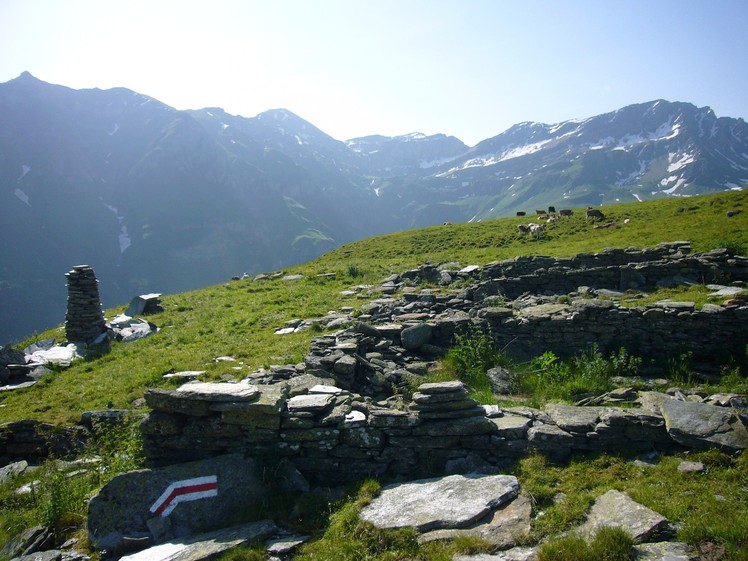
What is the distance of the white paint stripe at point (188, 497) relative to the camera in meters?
8.07

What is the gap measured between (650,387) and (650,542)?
23.1 feet

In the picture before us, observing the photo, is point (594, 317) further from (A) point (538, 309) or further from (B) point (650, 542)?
(B) point (650, 542)

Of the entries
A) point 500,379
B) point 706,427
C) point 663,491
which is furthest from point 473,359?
point 663,491

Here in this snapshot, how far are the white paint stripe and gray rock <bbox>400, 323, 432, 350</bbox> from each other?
8.68 metres

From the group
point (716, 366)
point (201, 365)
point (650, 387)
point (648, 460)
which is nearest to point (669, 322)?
point (716, 366)

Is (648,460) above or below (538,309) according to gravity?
below

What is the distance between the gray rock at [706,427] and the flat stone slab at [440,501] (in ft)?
11.2

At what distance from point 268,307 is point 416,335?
41.8ft

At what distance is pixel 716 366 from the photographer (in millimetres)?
12984

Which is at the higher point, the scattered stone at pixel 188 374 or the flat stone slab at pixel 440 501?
the scattered stone at pixel 188 374

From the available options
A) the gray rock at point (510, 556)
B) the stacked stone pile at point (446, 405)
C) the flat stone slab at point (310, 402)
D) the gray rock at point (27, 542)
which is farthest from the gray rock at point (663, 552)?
the gray rock at point (27, 542)

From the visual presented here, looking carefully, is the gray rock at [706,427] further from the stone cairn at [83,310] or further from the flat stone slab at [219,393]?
the stone cairn at [83,310]

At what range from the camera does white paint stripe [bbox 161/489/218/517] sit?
8.07 metres

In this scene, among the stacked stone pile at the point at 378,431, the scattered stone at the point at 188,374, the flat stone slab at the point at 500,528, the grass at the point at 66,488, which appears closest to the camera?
the flat stone slab at the point at 500,528
